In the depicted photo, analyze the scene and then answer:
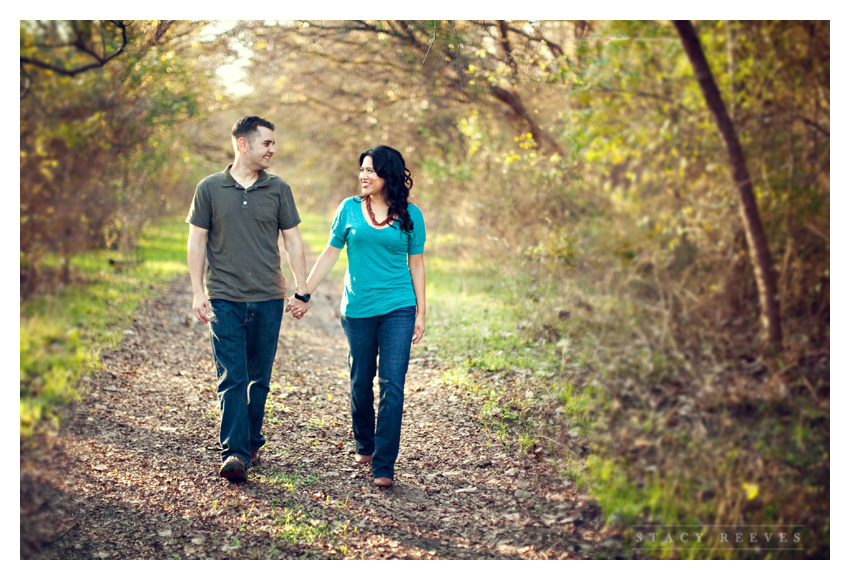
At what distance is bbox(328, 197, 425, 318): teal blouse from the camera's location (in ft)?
13.1

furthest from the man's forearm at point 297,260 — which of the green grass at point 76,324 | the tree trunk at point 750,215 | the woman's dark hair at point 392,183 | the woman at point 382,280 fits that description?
the tree trunk at point 750,215

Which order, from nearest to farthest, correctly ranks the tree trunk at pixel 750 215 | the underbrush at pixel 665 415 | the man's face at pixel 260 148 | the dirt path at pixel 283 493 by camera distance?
the dirt path at pixel 283 493
the underbrush at pixel 665 415
the man's face at pixel 260 148
the tree trunk at pixel 750 215

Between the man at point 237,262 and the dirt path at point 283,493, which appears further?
the man at point 237,262

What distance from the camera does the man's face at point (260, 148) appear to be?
398cm

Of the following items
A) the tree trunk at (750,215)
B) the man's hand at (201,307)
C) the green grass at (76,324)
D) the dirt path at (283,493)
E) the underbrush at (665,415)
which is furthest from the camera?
the tree trunk at (750,215)

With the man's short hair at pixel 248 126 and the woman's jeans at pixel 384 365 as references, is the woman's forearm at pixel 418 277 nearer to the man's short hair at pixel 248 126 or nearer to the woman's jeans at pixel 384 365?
the woman's jeans at pixel 384 365

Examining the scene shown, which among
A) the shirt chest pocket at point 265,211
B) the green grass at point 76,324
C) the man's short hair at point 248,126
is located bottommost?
the green grass at point 76,324

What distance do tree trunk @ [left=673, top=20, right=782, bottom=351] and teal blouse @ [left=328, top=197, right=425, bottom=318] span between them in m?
2.58

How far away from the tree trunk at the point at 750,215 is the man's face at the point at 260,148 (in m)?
3.18

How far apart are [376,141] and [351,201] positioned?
9233 millimetres

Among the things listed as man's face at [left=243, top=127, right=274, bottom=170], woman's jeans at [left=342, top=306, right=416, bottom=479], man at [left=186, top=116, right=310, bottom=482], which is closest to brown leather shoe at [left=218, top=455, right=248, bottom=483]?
man at [left=186, top=116, right=310, bottom=482]

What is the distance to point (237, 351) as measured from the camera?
4.02m
